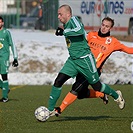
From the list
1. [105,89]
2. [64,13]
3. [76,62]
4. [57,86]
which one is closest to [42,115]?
[57,86]

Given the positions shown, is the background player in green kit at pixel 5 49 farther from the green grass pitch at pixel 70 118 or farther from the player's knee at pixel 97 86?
the player's knee at pixel 97 86

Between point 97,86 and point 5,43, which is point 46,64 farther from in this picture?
point 97,86

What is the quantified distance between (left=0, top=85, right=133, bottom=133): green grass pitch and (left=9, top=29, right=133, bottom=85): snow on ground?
14.0ft

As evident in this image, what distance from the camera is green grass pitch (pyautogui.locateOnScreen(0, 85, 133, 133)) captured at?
9938 millimetres

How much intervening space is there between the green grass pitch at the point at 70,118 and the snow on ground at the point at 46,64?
14.0 ft

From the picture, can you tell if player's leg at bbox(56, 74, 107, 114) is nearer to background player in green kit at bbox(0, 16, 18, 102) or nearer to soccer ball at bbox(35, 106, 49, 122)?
soccer ball at bbox(35, 106, 49, 122)

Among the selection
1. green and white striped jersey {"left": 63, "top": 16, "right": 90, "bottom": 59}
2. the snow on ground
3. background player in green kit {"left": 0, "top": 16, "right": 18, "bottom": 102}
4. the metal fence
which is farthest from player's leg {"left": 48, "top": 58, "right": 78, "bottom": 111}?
the metal fence

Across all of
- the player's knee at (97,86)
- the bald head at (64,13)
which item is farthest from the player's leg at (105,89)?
the bald head at (64,13)

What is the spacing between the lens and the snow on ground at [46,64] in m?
20.8

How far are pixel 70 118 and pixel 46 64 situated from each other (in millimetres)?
10334

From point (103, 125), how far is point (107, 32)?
1916 mm

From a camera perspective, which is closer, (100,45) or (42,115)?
(42,115)

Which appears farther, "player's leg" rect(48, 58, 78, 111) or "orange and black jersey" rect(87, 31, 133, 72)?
"orange and black jersey" rect(87, 31, 133, 72)

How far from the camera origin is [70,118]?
11461mm
